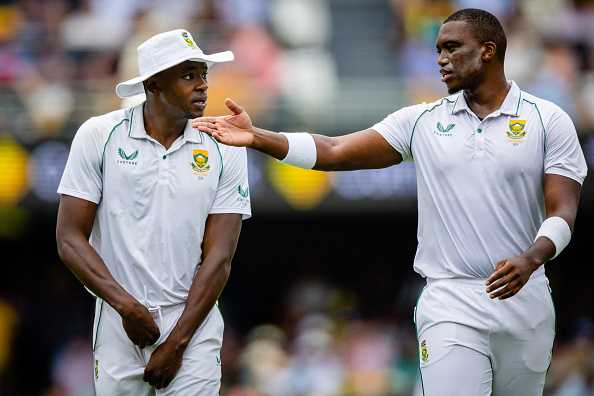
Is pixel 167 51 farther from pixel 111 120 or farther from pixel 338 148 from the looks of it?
pixel 338 148

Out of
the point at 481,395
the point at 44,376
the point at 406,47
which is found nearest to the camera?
the point at 481,395

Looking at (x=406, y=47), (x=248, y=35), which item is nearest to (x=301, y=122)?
(x=248, y=35)

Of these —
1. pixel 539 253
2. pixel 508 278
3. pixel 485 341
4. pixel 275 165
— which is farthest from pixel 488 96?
pixel 275 165

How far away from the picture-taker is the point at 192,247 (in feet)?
18.1

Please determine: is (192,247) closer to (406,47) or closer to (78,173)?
(78,173)

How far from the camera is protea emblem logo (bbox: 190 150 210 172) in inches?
219

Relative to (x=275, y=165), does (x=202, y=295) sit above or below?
above

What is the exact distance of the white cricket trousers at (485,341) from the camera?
5250mm

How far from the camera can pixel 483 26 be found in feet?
18.0

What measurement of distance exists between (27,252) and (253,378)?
4.37 metres

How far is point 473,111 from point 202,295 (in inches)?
70.9

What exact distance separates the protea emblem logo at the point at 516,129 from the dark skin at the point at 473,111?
5.9 inches

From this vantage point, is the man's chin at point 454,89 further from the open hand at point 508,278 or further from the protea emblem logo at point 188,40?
the protea emblem logo at point 188,40

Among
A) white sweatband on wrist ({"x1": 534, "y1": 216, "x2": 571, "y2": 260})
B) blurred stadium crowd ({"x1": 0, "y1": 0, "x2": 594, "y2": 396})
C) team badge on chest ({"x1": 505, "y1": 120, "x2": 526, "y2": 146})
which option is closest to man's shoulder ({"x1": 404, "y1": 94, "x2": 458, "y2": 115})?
team badge on chest ({"x1": 505, "y1": 120, "x2": 526, "y2": 146})
